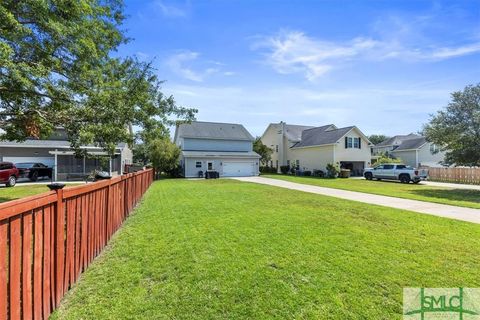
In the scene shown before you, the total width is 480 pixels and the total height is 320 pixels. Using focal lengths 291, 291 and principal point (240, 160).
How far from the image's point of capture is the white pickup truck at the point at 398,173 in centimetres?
2514

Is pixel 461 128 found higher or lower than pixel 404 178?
higher

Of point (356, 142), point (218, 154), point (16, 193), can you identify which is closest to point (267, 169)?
point (218, 154)

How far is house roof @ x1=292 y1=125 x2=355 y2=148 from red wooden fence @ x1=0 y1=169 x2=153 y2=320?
32407 mm

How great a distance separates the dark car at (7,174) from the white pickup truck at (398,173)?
30.4m

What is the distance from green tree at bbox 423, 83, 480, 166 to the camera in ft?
61.7

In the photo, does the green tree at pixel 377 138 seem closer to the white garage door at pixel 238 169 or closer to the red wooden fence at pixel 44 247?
the white garage door at pixel 238 169

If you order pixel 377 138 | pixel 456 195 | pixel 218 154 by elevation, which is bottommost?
pixel 456 195

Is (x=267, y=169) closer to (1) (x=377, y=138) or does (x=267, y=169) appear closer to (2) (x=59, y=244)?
(2) (x=59, y=244)

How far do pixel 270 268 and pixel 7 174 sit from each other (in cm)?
2236

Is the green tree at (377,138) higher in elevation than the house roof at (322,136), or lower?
higher

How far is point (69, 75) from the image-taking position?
28.3 ft

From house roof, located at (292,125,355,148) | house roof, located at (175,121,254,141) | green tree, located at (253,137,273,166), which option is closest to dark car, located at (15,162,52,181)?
house roof, located at (175,121,254,141)

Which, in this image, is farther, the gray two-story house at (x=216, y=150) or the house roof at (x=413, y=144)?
the house roof at (x=413, y=144)

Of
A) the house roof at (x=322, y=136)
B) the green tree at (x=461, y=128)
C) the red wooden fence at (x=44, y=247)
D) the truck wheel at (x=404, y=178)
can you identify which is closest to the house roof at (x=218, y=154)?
the house roof at (x=322, y=136)
